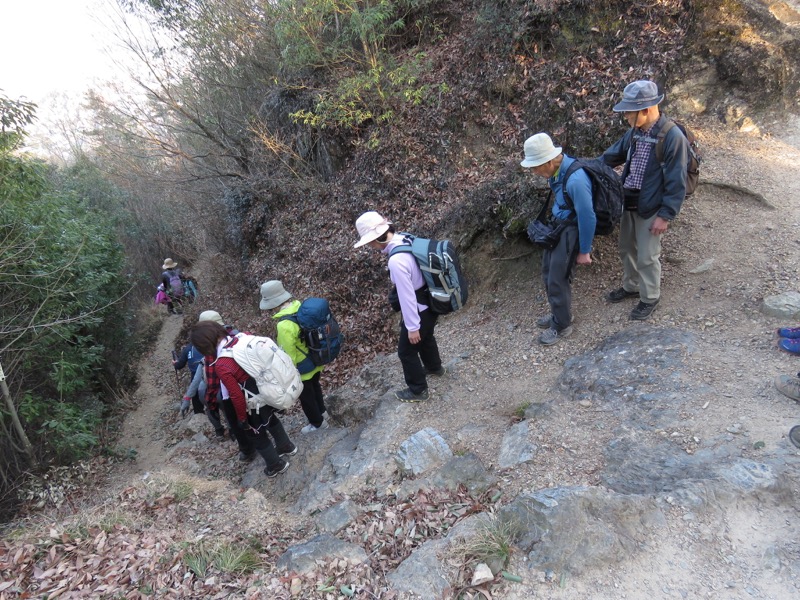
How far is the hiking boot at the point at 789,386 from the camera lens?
3254 mm

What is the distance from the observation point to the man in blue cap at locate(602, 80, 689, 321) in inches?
154

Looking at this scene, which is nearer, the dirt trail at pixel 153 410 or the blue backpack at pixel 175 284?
the dirt trail at pixel 153 410

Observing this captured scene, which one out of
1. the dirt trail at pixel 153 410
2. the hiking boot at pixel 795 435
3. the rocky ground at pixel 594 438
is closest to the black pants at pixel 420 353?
the rocky ground at pixel 594 438

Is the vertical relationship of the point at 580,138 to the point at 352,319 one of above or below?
above

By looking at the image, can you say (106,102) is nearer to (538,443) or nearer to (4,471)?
(4,471)

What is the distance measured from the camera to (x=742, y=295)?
4.52 metres

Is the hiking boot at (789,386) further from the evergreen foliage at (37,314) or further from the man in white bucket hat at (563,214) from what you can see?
the evergreen foliage at (37,314)

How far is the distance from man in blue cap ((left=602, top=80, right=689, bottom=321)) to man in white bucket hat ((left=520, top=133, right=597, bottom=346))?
58cm

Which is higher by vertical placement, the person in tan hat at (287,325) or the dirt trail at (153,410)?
the person in tan hat at (287,325)

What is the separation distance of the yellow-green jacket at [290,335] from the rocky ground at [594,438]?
1145 millimetres

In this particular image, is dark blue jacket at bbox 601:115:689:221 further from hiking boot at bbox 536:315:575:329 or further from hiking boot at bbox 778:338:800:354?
hiking boot at bbox 536:315:575:329

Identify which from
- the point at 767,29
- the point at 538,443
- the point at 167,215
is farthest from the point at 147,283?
the point at 767,29

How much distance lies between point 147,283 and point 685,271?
720 inches

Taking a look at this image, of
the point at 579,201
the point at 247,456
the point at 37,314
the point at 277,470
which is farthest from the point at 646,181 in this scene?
the point at 37,314
